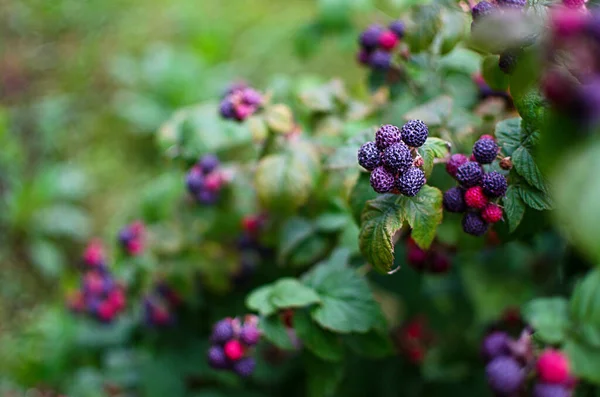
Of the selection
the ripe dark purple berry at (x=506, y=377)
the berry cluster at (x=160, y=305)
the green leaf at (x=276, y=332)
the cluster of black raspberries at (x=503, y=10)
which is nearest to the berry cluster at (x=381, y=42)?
the cluster of black raspberries at (x=503, y=10)

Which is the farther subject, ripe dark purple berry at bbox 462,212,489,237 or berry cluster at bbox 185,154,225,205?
berry cluster at bbox 185,154,225,205

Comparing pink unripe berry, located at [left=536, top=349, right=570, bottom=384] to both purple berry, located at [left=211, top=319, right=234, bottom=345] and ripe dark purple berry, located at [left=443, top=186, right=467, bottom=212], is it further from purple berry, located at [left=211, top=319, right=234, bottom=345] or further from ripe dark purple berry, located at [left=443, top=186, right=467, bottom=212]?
purple berry, located at [left=211, top=319, right=234, bottom=345]

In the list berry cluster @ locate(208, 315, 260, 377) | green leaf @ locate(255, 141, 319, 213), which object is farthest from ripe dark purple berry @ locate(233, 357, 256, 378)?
green leaf @ locate(255, 141, 319, 213)

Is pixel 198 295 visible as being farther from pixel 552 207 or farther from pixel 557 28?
pixel 557 28

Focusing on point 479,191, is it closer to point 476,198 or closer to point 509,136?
point 476,198

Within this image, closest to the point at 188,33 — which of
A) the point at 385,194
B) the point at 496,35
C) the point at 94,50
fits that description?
the point at 94,50

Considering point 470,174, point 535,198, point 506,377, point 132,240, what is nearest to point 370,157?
point 470,174
